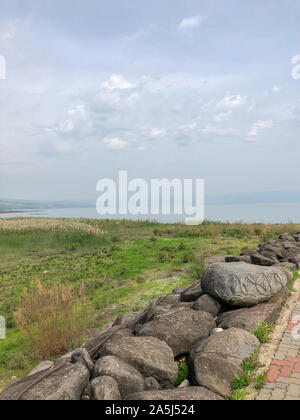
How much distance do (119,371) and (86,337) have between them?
3931mm

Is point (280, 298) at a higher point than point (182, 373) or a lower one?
higher

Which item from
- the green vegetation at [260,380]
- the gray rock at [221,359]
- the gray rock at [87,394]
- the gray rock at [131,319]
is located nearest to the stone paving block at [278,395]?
the green vegetation at [260,380]

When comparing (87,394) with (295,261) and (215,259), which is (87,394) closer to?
(295,261)

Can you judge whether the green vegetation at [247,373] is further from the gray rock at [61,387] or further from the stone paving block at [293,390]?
the gray rock at [61,387]

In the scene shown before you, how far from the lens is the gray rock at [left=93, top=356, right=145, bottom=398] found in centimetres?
474

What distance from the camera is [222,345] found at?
17.6ft

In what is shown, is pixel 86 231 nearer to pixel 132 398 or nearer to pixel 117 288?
pixel 117 288

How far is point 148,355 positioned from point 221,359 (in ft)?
3.33

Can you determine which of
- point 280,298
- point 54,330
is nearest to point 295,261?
point 280,298

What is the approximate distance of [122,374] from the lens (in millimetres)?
4805

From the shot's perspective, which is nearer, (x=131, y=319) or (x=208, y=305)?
(x=208, y=305)

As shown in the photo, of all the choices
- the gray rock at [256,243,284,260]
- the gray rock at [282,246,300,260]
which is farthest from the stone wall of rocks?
the gray rock at [282,246,300,260]

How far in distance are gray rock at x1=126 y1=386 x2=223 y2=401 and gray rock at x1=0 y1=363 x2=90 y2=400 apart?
26.5 inches
